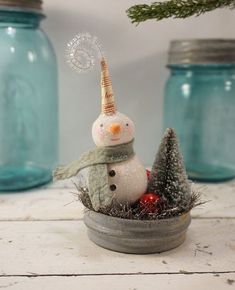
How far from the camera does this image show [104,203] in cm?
42

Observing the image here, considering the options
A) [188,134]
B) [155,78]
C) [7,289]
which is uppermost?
[155,78]

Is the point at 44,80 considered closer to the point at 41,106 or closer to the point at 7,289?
the point at 41,106

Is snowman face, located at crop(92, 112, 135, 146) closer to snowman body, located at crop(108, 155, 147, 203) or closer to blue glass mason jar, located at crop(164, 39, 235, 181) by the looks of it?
snowman body, located at crop(108, 155, 147, 203)

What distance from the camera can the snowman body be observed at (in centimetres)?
43

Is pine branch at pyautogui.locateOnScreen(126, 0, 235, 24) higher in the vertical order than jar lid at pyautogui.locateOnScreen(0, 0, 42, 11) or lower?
lower

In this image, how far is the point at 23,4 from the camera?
61 centimetres

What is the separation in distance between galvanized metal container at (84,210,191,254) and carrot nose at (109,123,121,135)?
88mm

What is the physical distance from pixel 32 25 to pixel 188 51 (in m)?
0.26

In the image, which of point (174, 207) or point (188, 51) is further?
point (188, 51)

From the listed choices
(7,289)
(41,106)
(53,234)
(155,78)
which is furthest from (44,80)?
(7,289)

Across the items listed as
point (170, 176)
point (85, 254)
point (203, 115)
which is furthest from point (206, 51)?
point (85, 254)

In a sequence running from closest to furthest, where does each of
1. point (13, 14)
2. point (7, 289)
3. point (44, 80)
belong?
point (7, 289), point (13, 14), point (44, 80)

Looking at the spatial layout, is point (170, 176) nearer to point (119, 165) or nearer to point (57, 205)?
point (119, 165)

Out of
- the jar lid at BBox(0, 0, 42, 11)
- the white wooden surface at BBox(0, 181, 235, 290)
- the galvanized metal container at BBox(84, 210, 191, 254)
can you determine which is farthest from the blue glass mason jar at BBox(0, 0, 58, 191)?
the galvanized metal container at BBox(84, 210, 191, 254)
